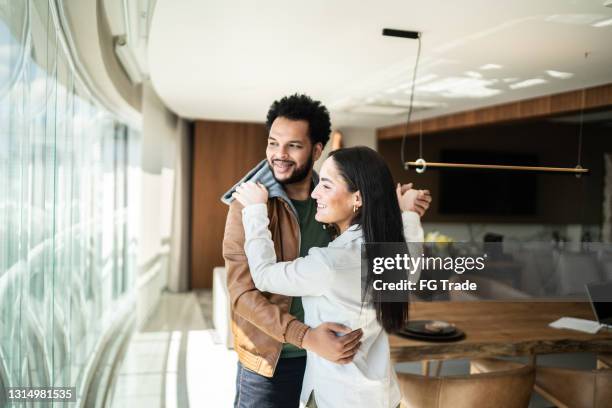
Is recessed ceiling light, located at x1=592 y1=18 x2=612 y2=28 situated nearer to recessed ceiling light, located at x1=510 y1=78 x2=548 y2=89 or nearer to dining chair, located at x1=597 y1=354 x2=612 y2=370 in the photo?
recessed ceiling light, located at x1=510 y1=78 x2=548 y2=89

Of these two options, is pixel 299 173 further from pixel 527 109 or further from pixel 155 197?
pixel 155 197

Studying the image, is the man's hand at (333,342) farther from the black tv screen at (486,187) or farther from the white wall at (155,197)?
the black tv screen at (486,187)

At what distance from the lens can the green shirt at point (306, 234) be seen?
1.43 m

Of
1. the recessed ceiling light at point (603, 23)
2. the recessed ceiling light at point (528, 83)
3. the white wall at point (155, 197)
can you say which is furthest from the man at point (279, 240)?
the white wall at point (155, 197)

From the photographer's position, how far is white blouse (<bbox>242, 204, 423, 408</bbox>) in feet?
3.76

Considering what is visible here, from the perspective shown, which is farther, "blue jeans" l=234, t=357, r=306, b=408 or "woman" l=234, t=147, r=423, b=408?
"blue jeans" l=234, t=357, r=306, b=408

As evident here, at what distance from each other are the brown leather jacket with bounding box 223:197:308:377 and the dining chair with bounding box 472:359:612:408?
5.42ft

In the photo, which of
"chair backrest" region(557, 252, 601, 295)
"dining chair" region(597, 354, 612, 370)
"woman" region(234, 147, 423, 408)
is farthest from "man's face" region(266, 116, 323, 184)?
"dining chair" region(597, 354, 612, 370)

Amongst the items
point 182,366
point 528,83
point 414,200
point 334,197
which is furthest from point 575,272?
point 182,366

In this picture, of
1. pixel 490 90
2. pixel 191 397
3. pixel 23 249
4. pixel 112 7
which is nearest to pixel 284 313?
pixel 23 249

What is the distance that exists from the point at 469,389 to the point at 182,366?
99.0 inches

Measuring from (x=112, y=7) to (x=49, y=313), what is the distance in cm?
192

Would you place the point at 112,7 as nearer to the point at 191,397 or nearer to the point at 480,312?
the point at 191,397

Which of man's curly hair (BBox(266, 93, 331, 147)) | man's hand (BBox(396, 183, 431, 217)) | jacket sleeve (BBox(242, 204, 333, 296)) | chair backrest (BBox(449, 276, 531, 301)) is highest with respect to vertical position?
man's curly hair (BBox(266, 93, 331, 147))
